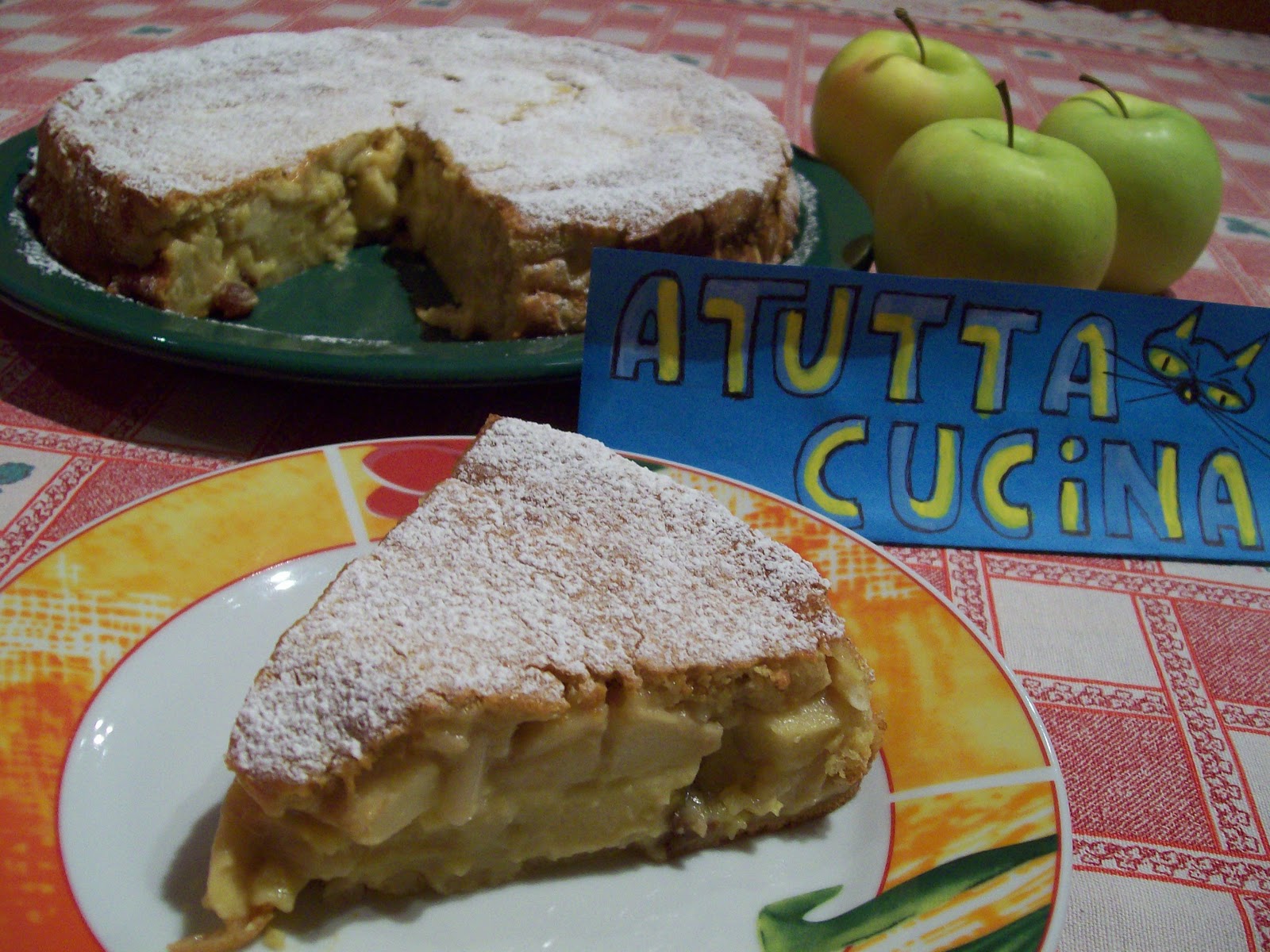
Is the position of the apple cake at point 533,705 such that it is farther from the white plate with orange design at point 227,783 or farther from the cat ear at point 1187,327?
the cat ear at point 1187,327

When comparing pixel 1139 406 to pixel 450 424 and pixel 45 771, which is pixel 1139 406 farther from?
pixel 45 771

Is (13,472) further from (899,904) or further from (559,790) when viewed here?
(899,904)

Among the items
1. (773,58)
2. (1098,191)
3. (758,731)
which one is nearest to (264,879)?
(758,731)

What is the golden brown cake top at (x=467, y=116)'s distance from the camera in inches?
63.1

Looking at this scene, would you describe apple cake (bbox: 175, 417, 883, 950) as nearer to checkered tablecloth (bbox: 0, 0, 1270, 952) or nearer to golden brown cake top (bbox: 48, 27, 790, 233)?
checkered tablecloth (bbox: 0, 0, 1270, 952)

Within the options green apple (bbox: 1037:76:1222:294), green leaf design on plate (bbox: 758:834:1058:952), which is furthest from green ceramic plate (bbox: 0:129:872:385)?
green leaf design on plate (bbox: 758:834:1058:952)

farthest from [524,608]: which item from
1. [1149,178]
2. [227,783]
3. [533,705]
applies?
[1149,178]

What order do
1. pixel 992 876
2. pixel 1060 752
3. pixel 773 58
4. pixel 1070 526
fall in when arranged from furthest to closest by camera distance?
pixel 773 58, pixel 1070 526, pixel 1060 752, pixel 992 876

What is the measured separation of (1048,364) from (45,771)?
3.83 feet

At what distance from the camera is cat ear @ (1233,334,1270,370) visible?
132 cm

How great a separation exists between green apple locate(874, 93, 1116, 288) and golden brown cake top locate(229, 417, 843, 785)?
30.2 inches

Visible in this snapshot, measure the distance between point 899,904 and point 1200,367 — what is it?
0.88m

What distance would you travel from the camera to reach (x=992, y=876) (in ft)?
2.56

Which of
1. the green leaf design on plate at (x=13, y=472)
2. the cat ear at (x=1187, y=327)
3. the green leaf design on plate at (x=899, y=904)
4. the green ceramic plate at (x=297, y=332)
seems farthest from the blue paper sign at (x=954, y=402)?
the green leaf design on plate at (x=13, y=472)
